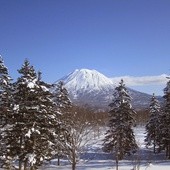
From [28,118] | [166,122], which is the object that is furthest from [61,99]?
[28,118]

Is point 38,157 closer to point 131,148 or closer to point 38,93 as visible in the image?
point 38,93

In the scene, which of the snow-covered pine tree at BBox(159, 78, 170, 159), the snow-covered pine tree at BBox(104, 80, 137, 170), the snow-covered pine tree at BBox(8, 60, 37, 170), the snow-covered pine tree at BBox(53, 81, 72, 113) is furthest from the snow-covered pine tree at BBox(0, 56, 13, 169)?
the snow-covered pine tree at BBox(159, 78, 170, 159)

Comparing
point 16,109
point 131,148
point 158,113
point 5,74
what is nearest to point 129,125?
point 131,148

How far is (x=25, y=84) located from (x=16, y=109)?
6.71ft

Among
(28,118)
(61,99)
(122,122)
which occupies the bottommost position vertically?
(28,118)

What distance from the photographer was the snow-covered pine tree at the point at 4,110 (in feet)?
92.0

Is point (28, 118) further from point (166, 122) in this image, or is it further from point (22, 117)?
point (166, 122)

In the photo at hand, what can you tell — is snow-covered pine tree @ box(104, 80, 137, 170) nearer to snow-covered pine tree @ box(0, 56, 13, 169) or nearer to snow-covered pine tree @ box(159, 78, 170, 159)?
snow-covered pine tree @ box(159, 78, 170, 159)

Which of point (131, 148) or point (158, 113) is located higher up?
point (158, 113)

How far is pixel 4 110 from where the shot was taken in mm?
28781

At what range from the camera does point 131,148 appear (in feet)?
173

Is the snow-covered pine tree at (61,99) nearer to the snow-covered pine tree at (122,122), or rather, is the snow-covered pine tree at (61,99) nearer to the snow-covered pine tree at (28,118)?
the snow-covered pine tree at (122,122)

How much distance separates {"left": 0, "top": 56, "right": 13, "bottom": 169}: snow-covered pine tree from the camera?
2805cm

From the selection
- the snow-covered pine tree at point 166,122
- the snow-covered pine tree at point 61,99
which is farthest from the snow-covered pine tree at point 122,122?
the snow-covered pine tree at point 61,99
